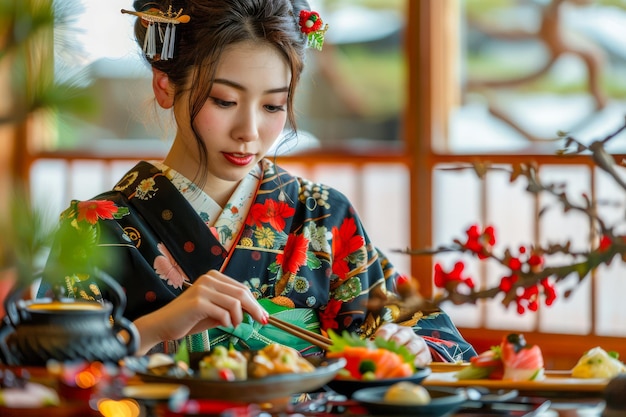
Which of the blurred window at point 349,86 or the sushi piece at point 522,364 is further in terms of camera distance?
the blurred window at point 349,86

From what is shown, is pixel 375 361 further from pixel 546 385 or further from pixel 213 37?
pixel 213 37

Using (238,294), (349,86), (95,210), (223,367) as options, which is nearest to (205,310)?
(238,294)

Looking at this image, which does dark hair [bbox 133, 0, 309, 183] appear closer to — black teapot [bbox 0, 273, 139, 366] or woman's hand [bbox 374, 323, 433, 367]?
woman's hand [bbox 374, 323, 433, 367]

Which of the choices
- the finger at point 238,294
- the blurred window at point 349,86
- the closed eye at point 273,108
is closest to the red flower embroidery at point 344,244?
the closed eye at point 273,108

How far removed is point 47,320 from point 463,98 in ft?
17.0

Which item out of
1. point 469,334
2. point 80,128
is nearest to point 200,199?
point 80,128

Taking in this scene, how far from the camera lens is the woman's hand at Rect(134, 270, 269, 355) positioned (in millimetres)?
1636

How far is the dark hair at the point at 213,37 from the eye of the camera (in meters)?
2.16

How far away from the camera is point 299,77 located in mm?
2320

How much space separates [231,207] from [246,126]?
0.86 ft

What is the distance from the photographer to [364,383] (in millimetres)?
1458

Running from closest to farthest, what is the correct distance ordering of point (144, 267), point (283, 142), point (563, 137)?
point (563, 137) → point (144, 267) → point (283, 142)

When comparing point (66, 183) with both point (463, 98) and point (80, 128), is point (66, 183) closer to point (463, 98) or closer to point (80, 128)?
point (463, 98)

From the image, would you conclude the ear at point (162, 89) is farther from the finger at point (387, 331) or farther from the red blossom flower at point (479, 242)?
the red blossom flower at point (479, 242)
